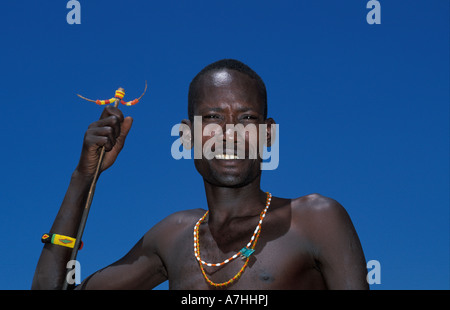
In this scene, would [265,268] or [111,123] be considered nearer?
[265,268]

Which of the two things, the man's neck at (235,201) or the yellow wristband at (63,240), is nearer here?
the man's neck at (235,201)

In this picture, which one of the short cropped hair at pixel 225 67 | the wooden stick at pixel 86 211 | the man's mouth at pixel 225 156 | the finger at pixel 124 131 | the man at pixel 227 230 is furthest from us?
the finger at pixel 124 131

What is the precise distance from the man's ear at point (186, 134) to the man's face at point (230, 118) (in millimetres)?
301

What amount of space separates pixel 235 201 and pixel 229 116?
0.77m

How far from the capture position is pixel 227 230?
495cm

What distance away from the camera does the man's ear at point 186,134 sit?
5.21 meters

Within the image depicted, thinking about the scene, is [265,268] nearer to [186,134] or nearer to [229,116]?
[229,116]

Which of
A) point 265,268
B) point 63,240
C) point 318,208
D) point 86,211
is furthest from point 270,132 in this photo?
point 63,240

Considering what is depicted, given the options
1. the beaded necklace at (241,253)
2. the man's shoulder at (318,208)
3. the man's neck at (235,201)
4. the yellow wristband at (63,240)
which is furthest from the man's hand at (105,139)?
the man's shoulder at (318,208)

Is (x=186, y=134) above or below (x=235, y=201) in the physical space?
above

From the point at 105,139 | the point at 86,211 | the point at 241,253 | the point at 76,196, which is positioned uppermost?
the point at 105,139

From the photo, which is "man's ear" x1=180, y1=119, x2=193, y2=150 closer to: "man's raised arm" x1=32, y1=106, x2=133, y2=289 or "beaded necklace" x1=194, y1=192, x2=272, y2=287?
"man's raised arm" x1=32, y1=106, x2=133, y2=289

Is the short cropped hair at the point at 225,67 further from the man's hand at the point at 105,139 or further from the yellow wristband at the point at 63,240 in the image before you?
the yellow wristband at the point at 63,240

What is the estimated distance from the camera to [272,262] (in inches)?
177
